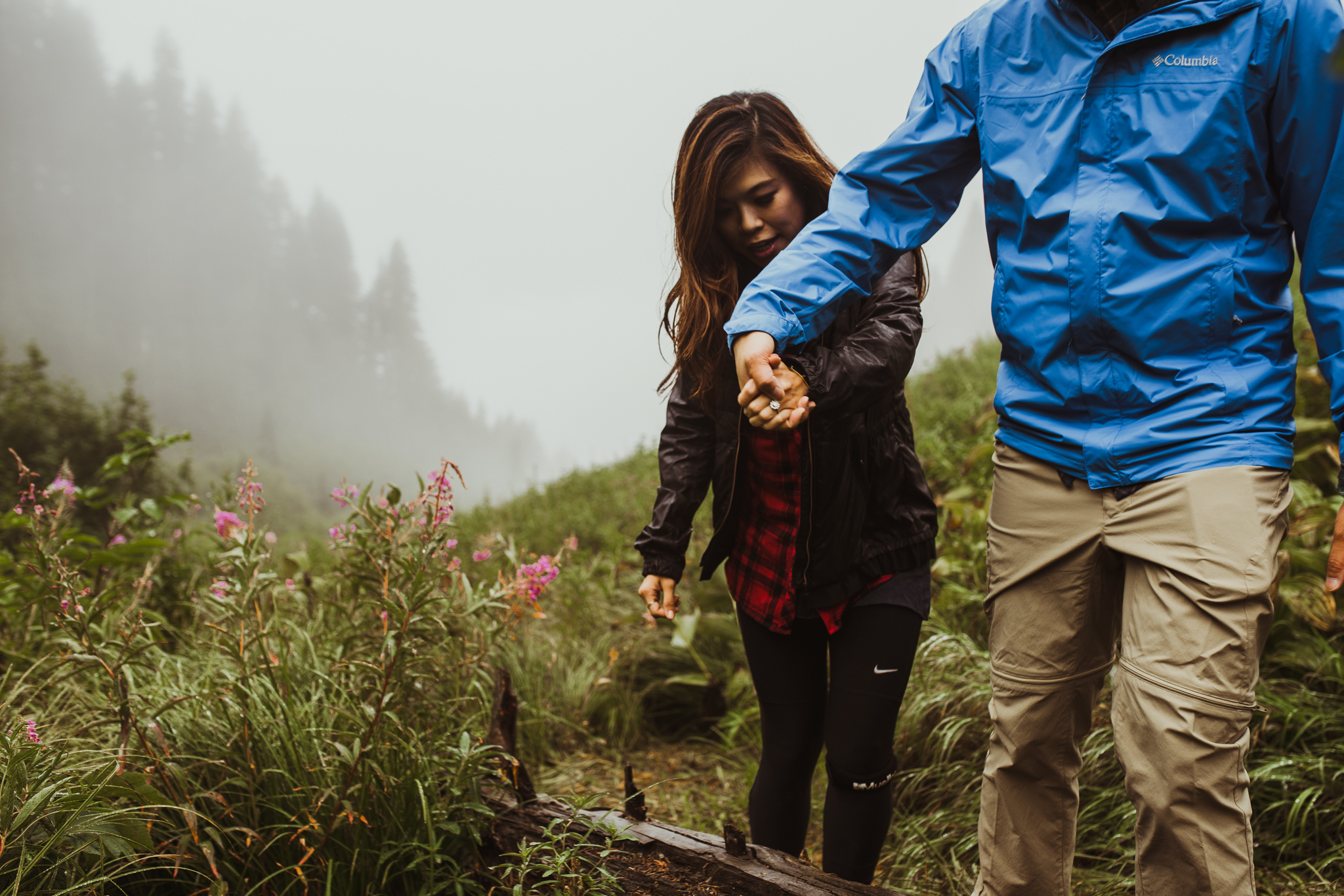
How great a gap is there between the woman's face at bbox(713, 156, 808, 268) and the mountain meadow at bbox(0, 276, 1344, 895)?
3.63ft

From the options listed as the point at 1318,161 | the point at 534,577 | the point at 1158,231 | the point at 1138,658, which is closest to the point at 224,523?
the point at 534,577

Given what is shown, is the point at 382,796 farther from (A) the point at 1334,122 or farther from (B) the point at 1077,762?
(A) the point at 1334,122

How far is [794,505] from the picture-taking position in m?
1.92

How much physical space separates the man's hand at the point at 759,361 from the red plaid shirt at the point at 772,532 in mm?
483

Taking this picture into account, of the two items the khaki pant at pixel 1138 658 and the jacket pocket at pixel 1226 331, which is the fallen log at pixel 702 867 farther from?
the jacket pocket at pixel 1226 331

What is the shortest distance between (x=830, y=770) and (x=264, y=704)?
1.53 m

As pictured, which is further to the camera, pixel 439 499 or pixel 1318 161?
pixel 439 499

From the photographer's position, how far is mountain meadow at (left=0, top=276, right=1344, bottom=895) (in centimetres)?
173

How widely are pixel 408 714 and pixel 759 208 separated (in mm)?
1768

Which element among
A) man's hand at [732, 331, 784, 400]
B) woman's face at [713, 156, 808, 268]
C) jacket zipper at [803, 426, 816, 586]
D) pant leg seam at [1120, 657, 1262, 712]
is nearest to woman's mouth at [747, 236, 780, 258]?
woman's face at [713, 156, 808, 268]

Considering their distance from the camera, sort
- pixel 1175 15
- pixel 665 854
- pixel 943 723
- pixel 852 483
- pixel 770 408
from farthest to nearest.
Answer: pixel 943 723 → pixel 852 483 → pixel 665 854 → pixel 770 408 → pixel 1175 15

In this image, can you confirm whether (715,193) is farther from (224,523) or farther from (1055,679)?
(224,523)

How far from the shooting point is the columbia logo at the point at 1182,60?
4.13 ft

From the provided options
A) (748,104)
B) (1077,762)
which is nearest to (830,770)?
(1077,762)
